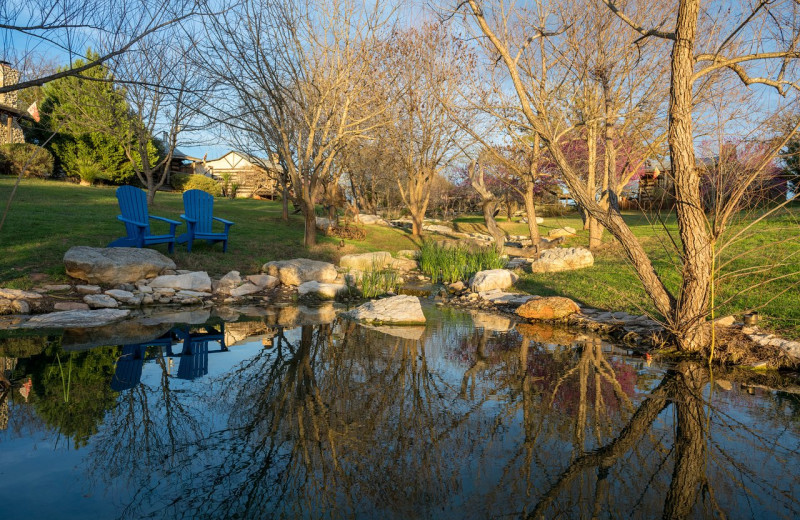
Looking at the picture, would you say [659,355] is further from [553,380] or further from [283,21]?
[283,21]

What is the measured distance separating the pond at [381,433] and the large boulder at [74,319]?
24.0 inches

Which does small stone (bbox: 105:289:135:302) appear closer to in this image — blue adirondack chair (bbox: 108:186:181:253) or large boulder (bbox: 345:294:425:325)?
blue adirondack chair (bbox: 108:186:181:253)

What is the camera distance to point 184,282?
7844 millimetres

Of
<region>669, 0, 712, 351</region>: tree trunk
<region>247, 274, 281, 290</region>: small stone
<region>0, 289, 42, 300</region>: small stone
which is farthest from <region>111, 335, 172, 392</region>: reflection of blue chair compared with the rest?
<region>669, 0, 712, 351</region>: tree trunk

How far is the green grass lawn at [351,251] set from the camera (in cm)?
606

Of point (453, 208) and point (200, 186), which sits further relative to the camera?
point (453, 208)

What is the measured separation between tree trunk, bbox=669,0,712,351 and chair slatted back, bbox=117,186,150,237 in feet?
24.2

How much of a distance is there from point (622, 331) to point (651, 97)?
716 cm

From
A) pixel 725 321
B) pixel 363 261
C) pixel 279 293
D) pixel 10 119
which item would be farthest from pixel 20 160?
pixel 725 321

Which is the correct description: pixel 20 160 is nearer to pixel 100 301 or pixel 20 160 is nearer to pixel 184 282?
pixel 184 282

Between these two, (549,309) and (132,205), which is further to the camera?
(132,205)

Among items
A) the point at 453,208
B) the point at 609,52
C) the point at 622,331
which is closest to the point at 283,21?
the point at 609,52

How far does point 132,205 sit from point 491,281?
5.91 metres

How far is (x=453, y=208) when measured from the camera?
3167 centimetres
